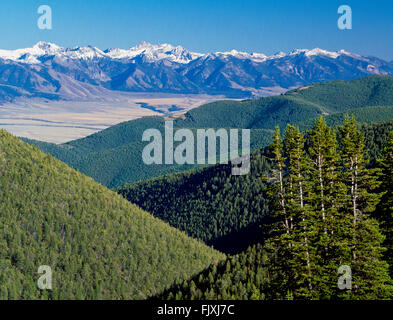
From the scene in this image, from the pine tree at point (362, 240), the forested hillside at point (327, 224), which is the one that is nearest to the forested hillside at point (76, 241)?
the forested hillside at point (327, 224)

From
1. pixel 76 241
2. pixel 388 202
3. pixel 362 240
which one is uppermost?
pixel 388 202

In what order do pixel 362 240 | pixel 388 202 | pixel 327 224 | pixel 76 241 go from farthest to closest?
pixel 76 241, pixel 388 202, pixel 327 224, pixel 362 240

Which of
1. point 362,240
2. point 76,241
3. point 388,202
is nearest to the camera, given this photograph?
point 362,240

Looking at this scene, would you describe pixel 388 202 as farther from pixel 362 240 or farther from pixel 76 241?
pixel 76 241

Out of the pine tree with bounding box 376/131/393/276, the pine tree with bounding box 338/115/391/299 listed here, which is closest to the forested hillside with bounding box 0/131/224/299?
the pine tree with bounding box 376/131/393/276

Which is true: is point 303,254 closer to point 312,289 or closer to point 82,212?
point 312,289

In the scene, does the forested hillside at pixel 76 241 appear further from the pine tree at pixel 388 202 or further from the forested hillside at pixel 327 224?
the pine tree at pixel 388 202

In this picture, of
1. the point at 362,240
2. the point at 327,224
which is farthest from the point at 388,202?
the point at 327,224
